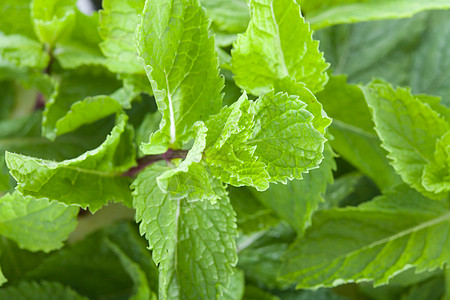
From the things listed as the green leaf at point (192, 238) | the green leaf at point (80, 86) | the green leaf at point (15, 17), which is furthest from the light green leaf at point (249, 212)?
the green leaf at point (15, 17)

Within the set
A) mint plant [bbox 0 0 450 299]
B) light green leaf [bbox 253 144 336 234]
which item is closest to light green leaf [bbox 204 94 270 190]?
mint plant [bbox 0 0 450 299]

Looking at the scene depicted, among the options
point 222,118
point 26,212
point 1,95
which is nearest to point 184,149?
point 222,118

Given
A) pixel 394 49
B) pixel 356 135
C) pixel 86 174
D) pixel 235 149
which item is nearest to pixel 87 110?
pixel 86 174

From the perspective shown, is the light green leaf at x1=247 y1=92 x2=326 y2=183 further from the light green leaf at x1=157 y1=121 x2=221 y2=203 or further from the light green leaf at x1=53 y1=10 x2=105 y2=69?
the light green leaf at x1=53 y1=10 x2=105 y2=69

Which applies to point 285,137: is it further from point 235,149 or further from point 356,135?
point 356,135

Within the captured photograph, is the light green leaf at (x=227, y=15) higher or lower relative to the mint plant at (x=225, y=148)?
→ higher

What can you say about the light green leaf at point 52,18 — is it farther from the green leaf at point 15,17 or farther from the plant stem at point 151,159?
the plant stem at point 151,159

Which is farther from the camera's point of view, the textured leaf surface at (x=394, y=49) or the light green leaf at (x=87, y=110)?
the textured leaf surface at (x=394, y=49)
